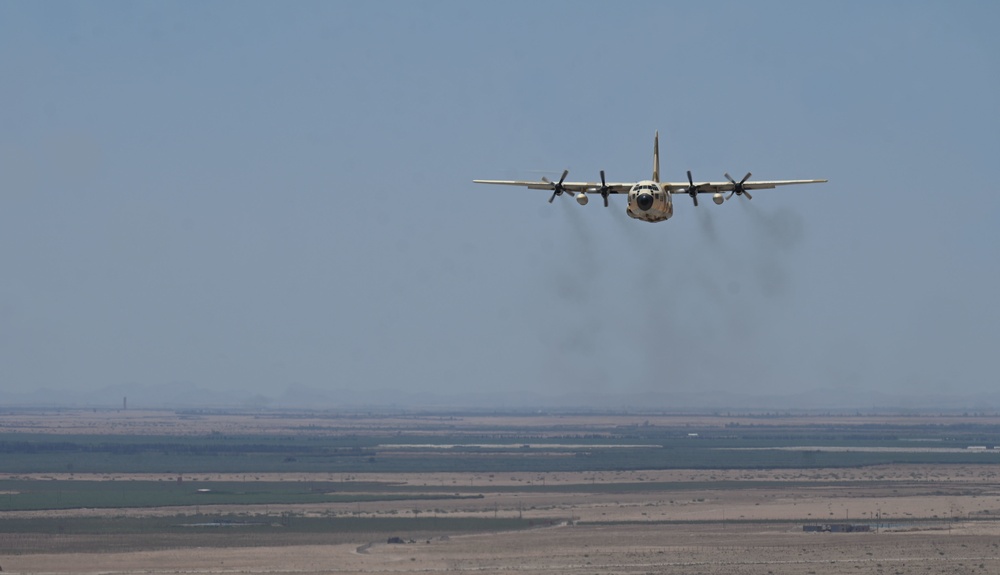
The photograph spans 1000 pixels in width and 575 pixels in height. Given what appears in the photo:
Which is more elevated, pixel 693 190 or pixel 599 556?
pixel 693 190

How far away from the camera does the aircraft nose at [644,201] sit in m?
76.0

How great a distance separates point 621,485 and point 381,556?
71733mm

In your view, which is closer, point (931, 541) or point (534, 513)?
point (931, 541)

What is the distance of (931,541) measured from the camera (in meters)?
124

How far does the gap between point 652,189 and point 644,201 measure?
2.69 ft

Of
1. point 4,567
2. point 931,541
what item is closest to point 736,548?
point 931,541

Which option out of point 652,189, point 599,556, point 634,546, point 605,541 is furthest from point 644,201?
point 605,541

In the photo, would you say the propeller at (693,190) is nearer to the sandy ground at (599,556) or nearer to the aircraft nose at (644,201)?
the aircraft nose at (644,201)

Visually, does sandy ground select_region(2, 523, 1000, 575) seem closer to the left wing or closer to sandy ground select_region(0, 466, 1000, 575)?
sandy ground select_region(0, 466, 1000, 575)

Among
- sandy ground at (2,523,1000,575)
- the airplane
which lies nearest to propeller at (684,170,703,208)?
the airplane

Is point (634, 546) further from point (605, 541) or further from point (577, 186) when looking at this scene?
point (577, 186)

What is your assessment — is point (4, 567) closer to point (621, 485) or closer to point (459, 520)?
point (459, 520)

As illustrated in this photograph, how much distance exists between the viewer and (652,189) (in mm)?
76250

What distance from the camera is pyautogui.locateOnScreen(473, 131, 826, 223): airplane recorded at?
76.4 meters
